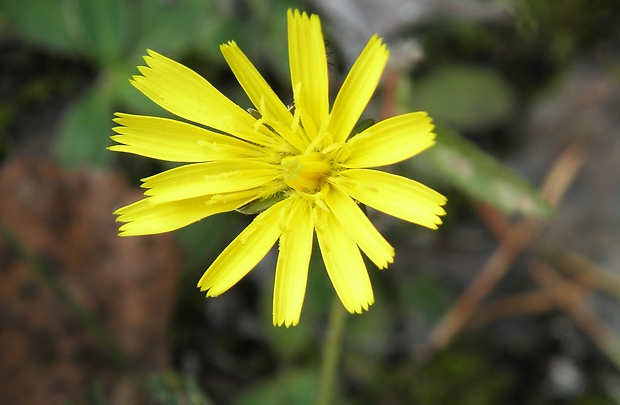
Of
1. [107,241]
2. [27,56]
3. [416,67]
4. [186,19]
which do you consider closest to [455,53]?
[416,67]

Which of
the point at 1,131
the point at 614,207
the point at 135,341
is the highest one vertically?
the point at 1,131

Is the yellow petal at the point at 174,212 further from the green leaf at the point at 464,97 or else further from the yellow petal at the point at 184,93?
the green leaf at the point at 464,97

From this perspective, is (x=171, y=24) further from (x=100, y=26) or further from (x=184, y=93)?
(x=184, y=93)

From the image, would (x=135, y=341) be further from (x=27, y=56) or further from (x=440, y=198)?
(x=440, y=198)

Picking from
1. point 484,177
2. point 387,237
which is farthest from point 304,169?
point 387,237

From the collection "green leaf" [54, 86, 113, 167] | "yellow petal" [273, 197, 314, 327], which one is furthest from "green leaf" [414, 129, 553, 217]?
"green leaf" [54, 86, 113, 167]

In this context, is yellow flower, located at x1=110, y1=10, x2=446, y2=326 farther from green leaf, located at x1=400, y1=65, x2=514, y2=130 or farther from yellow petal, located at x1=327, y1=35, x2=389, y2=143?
green leaf, located at x1=400, y1=65, x2=514, y2=130
